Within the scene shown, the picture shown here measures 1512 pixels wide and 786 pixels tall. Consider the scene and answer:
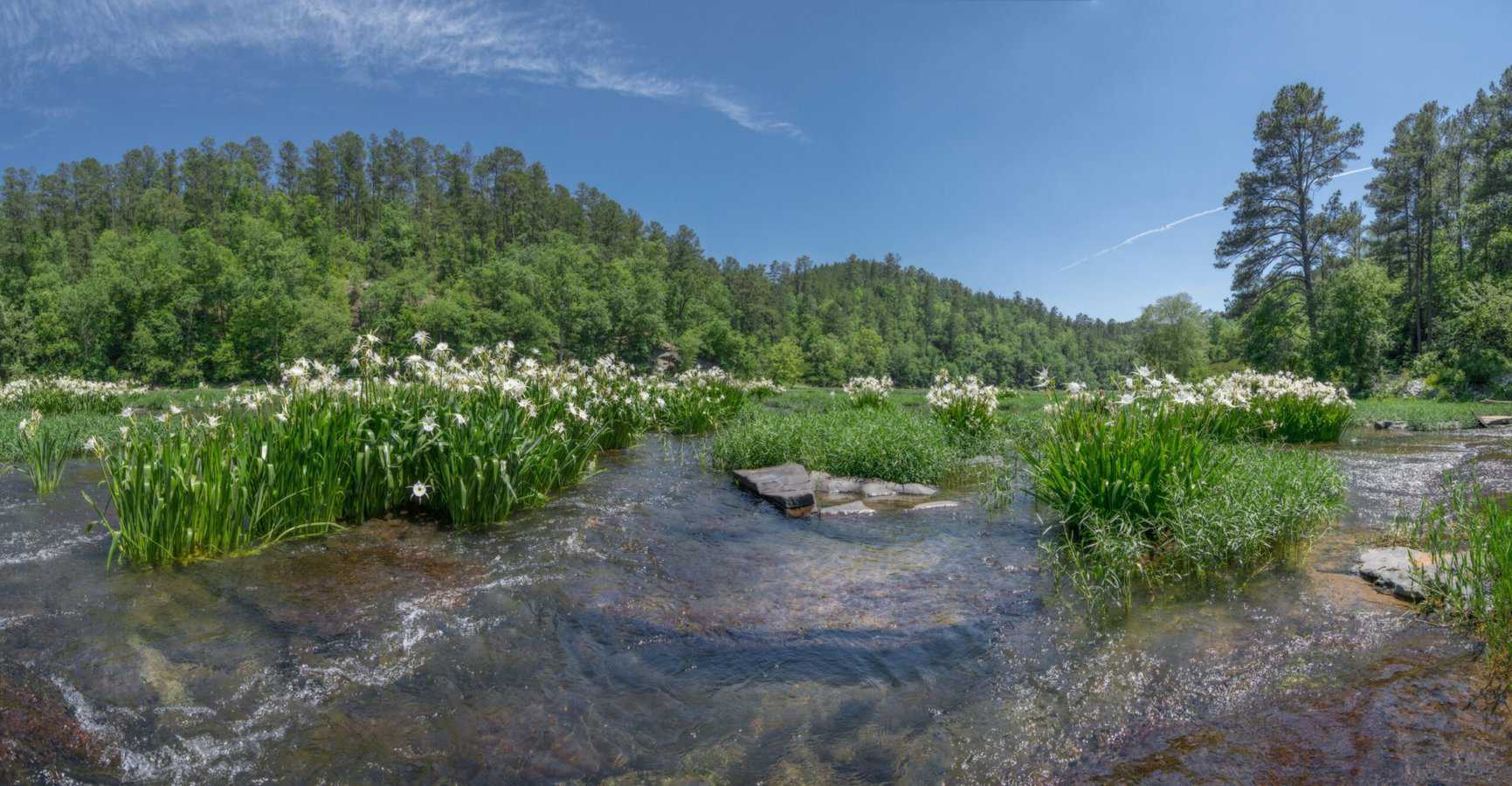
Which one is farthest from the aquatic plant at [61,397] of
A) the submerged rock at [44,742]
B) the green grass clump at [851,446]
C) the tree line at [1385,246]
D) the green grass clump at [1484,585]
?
the tree line at [1385,246]

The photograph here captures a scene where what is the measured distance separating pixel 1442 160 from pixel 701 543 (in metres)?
61.0

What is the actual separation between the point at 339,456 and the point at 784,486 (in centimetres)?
565

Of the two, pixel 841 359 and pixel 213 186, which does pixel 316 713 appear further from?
pixel 213 186

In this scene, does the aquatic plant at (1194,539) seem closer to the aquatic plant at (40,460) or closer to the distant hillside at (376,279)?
the aquatic plant at (40,460)

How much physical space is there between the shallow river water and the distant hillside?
47.6m

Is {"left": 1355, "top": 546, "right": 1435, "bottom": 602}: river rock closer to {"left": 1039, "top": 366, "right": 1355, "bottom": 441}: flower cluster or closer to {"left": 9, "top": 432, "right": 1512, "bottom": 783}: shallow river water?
{"left": 9, "top": 432, "right": 1512, "bottom": 783}: shallow river water

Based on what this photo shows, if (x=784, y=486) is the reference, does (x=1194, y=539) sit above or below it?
below

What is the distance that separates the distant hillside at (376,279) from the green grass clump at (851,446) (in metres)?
42.7

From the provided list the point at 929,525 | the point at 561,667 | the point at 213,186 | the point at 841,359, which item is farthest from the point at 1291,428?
the point at 213,186

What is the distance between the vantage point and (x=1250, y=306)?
158 feet

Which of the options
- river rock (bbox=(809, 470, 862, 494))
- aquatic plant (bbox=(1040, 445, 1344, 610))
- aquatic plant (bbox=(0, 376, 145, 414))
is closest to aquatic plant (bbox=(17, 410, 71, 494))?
river rock (bbox=(809, 470, 862, 494))

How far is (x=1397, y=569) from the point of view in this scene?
217 inches

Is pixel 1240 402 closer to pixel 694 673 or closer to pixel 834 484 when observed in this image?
pixel 834 484

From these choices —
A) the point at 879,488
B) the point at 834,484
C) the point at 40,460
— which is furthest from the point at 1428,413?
the point at 40,460
